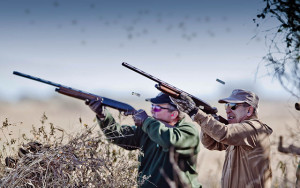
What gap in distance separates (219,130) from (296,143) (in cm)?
106

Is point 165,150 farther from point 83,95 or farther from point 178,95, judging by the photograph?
point 83,95

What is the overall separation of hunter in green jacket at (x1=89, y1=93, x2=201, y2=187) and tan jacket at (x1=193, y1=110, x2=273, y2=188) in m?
0.60

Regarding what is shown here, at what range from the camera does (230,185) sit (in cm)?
477

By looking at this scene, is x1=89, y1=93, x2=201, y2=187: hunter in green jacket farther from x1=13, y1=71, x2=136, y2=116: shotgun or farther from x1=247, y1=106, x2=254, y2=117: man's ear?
x1=247, y1=106, x2=254, y2=117: man's ear

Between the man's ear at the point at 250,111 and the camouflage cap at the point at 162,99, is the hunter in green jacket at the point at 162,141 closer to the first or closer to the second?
the camouflage cap at the point at 162,99

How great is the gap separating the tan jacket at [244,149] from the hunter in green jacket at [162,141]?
1.98ft

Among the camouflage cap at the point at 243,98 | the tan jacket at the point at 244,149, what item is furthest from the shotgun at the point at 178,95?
the tan jacket at the point at 244,149

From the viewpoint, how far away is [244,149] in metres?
4.70

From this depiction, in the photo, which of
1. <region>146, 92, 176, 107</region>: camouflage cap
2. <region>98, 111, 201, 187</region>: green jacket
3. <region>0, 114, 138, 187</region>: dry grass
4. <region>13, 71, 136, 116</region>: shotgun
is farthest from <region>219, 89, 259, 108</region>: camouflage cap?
<region>0, 114, 138, 187</region>: dry grass

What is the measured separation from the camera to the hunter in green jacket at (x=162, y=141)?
5180 mm

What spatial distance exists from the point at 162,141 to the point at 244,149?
0.95 m

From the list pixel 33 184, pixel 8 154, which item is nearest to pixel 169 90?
pixel 33 184

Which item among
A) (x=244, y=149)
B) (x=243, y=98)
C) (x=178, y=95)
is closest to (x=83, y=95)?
(x=178, y=95)

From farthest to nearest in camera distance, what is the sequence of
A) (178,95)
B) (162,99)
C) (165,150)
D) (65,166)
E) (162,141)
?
(162,99), (165,150), (162,141), (178,95), (65,166)
